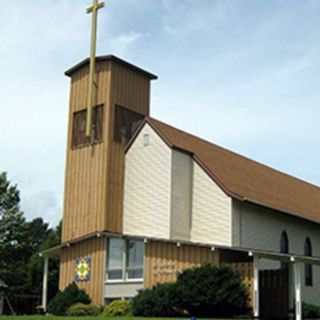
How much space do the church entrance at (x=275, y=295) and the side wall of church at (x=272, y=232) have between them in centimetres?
282

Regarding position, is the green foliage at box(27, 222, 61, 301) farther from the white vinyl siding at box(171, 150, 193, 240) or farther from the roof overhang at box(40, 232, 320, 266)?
the white vinyl siding at box(171, 150, 193, 240)

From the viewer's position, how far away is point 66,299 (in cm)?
3625

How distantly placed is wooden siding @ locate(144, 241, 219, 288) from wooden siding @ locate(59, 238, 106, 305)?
9.86ft

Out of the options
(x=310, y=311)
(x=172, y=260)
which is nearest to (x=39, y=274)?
(x=172, y=260)

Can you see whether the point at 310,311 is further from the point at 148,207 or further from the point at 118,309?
the point at 148,207

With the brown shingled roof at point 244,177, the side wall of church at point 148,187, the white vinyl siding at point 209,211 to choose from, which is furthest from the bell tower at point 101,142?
the white vinyl siding at point 209,211

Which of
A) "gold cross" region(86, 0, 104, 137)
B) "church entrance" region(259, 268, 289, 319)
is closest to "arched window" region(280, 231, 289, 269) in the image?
"church entrance" region(259, 268, 289, 319)

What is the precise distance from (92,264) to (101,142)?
6.72 metres

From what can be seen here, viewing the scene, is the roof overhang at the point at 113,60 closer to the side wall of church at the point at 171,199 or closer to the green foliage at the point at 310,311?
the side wall of church at the point at 171,199

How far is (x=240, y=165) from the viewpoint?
145 ft

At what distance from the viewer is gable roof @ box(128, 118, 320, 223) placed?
3772 centimetres

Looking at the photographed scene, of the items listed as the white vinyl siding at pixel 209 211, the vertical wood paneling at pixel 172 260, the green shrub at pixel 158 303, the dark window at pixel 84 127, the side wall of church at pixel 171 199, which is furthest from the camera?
the dark window at pixel 84 127

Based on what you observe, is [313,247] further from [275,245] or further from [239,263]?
[239,263]

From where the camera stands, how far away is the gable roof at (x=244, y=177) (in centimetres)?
3772
